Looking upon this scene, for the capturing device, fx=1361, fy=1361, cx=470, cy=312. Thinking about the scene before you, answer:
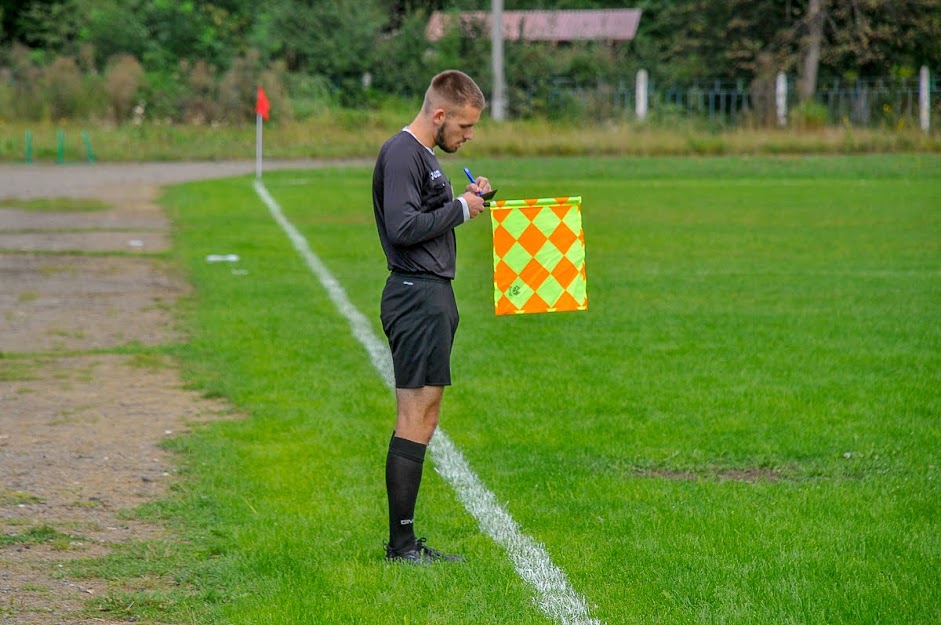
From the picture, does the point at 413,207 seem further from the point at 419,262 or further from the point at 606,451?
the point at 606,451

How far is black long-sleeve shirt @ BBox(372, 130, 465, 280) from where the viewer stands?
534 centimetres

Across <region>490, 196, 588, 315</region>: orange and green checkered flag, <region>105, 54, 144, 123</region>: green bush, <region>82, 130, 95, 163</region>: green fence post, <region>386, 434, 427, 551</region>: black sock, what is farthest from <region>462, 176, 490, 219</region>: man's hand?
<region>105, 54, 144, 123</region>: green bush

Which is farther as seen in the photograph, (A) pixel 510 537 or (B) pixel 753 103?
(B) pixel 753 103

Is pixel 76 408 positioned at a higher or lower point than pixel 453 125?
lower

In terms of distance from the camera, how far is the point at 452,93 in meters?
5.36

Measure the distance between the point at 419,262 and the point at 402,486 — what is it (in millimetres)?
951

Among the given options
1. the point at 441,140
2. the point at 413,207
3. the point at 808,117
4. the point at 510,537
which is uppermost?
the point at 808,117

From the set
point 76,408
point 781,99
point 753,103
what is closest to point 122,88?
point 753,103

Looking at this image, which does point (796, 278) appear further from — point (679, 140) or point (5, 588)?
point (679, 140)

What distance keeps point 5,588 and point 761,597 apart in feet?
9.80

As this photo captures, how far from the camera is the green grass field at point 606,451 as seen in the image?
5.34m

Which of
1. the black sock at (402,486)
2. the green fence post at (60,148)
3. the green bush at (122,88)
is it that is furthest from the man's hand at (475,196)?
the green bush at (122,88)

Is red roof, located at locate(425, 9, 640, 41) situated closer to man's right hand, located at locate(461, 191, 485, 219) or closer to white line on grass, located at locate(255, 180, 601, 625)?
white line on grass, located at locate(255, 180, 601, 625)

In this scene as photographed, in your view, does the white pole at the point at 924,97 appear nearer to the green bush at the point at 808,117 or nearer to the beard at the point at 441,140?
the green bush at the point at 808,117
